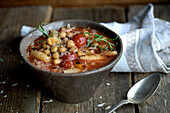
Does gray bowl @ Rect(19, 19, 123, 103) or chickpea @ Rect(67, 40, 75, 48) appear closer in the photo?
gray bowl @ Rect(19, 19, 123, 103)

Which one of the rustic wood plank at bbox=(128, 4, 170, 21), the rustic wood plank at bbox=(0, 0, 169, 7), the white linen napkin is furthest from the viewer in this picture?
the rustic wood plank at bbox=(0, 0, 169, 7)

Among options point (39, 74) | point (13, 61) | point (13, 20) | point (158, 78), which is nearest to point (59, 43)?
point (39, 74)

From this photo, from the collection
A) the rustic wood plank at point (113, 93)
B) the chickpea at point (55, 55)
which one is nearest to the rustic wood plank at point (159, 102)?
the rustic wood plank at point (113, 93)

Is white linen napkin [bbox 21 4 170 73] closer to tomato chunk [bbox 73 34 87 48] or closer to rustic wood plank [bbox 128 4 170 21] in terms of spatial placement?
tomato chunk [bbox 73 34 87 48]

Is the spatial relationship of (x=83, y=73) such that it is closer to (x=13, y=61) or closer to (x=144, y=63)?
(x=144, y=63)

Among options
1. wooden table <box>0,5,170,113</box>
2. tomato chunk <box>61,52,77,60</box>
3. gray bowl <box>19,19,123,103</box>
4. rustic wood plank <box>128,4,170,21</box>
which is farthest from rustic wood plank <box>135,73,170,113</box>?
rustic wood plank <box>128,4,170,21</box>

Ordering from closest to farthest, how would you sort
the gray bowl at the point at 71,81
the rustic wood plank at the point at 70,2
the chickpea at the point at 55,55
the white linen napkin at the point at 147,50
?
the gray bowl at the point at 71,81
the chickpea at the point at 55,55
the white linen napkin at the point at 147,50
the rustic wood plank at the point at 70,2

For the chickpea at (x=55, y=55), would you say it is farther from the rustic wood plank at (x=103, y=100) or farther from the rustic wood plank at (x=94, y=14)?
the rustic wood plank at (x=94, y=14)
